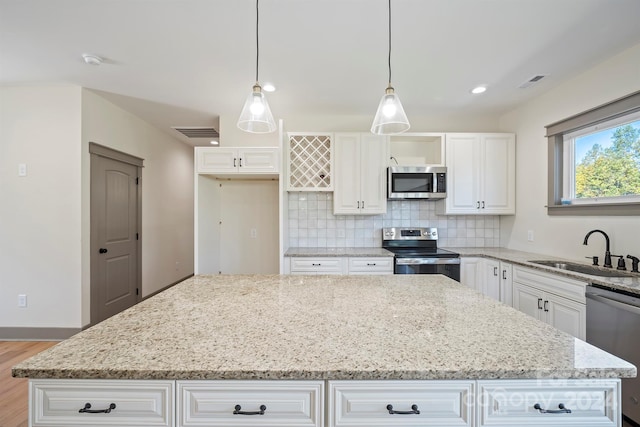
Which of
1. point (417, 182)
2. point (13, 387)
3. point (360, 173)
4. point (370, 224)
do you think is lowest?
point (13, 387)

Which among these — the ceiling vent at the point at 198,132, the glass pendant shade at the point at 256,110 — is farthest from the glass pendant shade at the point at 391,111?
the ceiling vent at the point at 198,132

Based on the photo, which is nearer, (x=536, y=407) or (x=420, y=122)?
(x=536, y=407)

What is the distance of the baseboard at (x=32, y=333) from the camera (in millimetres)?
2787

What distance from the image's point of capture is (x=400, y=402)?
0.80m

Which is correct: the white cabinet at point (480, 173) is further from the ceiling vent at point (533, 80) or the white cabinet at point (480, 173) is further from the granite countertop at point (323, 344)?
the granite countertop at point (323, 344)

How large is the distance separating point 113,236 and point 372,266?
317cm

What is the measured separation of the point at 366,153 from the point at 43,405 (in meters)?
3.13

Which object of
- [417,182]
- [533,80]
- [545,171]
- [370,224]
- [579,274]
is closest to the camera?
[579,274]

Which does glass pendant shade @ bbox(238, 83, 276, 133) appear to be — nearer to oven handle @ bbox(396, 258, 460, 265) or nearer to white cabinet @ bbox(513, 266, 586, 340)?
oven handle @ bbox(396, 258, 460, 265)

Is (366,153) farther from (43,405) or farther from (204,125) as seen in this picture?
(43,405)

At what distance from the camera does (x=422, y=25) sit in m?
1.85

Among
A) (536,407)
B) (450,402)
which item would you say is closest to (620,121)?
(536,407)

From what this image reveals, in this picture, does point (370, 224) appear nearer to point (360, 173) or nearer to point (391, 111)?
point (360, 173)

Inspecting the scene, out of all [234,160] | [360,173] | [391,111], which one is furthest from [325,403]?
[360,173]
